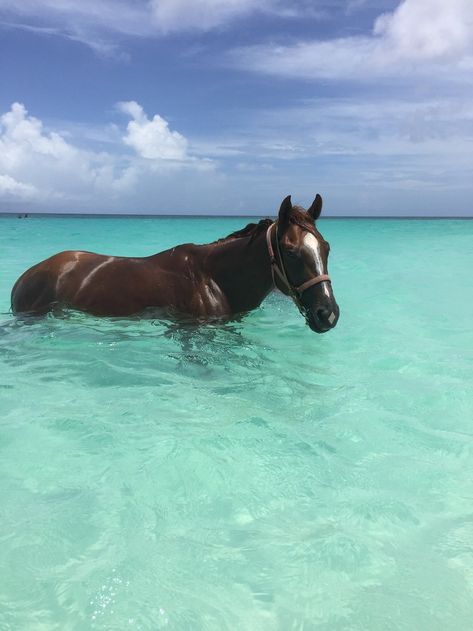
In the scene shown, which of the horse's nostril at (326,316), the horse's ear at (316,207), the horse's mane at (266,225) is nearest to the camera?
the horse's nostril at (326,316)

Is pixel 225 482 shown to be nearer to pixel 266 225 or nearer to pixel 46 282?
pixel 266 225

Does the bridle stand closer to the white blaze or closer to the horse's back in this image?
the white blaze

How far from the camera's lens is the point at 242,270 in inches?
200

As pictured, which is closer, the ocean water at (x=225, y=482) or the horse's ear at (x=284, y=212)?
the ocean water at (x=225, y=482)

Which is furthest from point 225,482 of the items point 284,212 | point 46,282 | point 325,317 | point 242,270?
point 46,282

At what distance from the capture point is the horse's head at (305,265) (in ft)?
13.6

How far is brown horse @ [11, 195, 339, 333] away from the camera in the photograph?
4551mm

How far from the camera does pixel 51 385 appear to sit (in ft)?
14.0

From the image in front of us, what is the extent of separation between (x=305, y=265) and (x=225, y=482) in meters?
1.99

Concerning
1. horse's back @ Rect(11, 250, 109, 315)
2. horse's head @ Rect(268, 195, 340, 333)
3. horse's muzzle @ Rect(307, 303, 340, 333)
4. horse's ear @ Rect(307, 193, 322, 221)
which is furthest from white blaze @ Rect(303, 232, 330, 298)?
horse's back @ Rect(11, 250, 109, 315)

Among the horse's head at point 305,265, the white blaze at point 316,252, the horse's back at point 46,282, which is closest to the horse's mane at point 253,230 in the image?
the horse's head at point 305,265

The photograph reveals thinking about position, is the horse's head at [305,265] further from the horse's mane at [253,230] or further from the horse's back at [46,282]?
the horse's back at [46,282]

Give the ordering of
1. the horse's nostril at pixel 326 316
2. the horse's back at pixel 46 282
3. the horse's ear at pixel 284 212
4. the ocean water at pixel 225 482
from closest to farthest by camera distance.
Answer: the ocean water at pixel 225 482, the horse's nostril at pixel 326 316, the horse's ear at pixel 284 212, the horse's back at pixel 46 282

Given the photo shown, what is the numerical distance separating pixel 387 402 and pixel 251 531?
6.56 feet
